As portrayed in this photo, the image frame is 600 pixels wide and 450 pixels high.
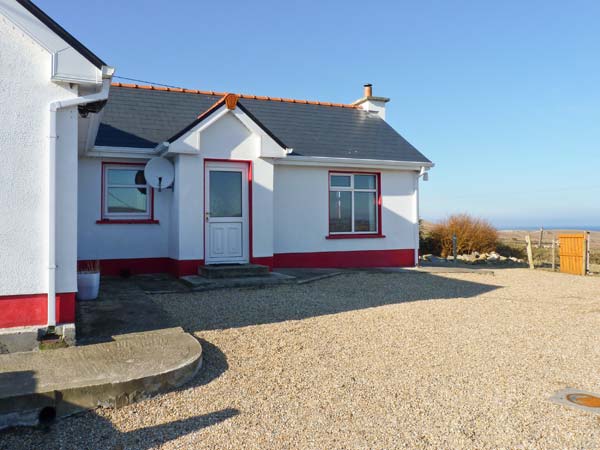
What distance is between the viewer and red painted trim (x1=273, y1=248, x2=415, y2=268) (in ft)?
41.1

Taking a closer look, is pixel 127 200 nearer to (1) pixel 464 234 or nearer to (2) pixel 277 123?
(2) pixel 277 123

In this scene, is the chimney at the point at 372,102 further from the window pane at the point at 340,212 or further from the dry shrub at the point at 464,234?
the dry shrub at the point at 464,234

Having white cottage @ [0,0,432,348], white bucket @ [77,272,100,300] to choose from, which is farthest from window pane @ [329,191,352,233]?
white bucket @ [77,272,100,300]

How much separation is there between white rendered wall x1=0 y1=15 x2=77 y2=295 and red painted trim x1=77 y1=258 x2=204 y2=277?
4.99m

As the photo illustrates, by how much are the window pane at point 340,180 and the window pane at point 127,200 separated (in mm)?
4763

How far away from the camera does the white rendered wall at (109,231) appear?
10633mm

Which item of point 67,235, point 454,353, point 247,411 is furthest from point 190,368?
point 454,353

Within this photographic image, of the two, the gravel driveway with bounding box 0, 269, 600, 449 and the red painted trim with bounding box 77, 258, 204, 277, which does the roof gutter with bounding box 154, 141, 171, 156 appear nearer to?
the red painted trim with bounding box 77, 258, 204, 277

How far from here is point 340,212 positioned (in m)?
13.2

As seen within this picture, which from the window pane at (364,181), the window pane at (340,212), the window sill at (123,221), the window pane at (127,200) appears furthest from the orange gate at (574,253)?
the window pane at (127,200)

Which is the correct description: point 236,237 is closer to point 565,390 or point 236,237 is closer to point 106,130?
point 106,130

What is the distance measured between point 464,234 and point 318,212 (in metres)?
8.86

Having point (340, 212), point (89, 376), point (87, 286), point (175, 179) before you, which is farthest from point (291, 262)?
point (89, 376)

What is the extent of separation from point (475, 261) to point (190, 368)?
15770 millimetres
